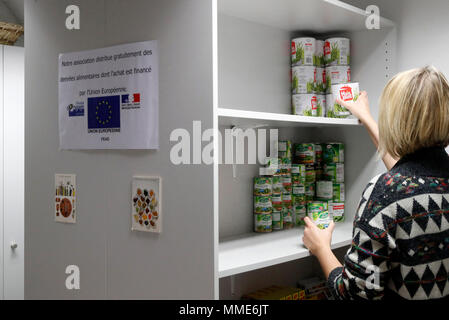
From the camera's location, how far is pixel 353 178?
2.37m

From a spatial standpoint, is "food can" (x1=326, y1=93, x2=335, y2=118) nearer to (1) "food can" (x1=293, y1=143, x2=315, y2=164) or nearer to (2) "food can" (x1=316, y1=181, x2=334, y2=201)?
(1) "food can" (x1=293, y1=143, x2=315, y2=164)

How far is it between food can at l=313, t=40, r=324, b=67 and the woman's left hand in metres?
0.84

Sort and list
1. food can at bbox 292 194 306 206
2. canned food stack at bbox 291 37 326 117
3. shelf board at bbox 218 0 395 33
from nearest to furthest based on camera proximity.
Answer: shelf board at bbox 218 0 395 33 < canned food stack at bbox 291 37 326 117 < food can at bbox 292 194 306 206

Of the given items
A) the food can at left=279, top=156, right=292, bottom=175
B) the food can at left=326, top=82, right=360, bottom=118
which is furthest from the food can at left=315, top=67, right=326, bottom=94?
the food can at left=279, top=156, right=292, bottom=175

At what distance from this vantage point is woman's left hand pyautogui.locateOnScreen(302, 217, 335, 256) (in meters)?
1.63

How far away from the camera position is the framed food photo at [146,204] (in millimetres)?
1479

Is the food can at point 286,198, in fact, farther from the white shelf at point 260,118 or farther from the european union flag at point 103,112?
the european union flag at point 103,112

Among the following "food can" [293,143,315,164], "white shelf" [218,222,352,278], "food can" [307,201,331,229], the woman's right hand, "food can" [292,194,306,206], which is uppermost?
the woman's right hand

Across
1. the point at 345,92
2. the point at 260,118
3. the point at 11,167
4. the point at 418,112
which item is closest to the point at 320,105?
the point at 345,92

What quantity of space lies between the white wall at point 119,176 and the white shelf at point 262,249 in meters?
0.14

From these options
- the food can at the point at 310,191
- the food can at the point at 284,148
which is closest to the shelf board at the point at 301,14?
the food can at the point at 284,148

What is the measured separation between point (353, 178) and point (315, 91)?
0.52 metres

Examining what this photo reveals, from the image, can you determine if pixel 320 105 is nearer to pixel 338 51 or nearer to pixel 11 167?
pixel 338 51
